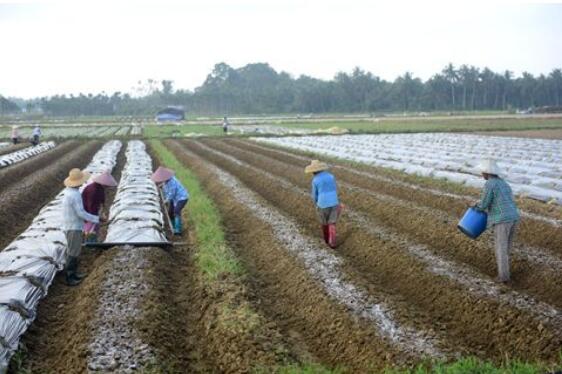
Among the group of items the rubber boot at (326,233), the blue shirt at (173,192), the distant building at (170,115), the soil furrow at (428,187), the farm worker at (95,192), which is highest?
the farm worker at (95,192)

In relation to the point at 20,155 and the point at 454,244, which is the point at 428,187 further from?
the point at 20,155

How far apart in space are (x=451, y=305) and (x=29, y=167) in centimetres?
1934

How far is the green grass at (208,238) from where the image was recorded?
29.6 ft

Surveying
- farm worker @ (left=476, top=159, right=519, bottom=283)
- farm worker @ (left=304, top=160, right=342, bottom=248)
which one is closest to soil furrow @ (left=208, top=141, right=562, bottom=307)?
farm worker @ (left=476, top=159, right=519, bottom=283)

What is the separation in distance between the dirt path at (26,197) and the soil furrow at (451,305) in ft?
20.0

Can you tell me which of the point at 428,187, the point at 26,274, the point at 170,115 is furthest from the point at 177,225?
the point at 170,115

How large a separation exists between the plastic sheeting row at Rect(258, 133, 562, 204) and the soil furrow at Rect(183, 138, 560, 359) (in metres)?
5.64

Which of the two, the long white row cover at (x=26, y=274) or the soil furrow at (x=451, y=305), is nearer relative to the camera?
the soil furrow at (x=451, y=305)

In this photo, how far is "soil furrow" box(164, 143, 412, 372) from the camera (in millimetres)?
6098

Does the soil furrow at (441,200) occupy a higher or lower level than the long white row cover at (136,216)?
lower

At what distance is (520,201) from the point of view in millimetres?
13531

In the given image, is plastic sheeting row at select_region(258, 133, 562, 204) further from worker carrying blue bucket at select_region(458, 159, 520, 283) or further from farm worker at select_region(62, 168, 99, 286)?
farm worker at select_region(62, 168, 99, 286)

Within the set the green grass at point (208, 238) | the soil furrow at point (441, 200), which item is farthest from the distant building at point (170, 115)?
the green grass at point (208, 238)

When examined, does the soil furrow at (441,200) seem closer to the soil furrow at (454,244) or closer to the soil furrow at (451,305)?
the soil furrow at (454,244)
